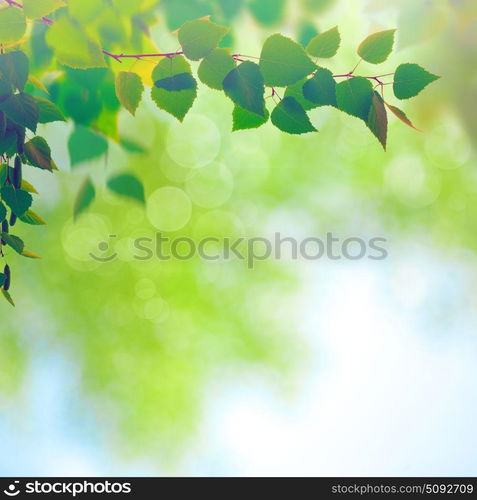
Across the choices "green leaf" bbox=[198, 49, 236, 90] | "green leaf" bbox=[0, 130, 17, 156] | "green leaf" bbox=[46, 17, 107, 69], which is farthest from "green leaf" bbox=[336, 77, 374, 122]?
"green leaf" bbox=[0, 130, 17, 156]

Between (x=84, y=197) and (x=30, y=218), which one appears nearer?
(x=84, y=197)

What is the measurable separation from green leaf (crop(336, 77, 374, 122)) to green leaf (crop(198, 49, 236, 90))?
0.35ft

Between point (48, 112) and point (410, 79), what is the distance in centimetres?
34

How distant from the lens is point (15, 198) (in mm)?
557

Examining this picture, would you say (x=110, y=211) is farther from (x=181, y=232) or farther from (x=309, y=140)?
(x=309, y=140)

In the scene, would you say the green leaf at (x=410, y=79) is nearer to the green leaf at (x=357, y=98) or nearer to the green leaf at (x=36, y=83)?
the green leaf at (x=357, y=98)

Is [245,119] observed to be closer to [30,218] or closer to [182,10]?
[182,10]

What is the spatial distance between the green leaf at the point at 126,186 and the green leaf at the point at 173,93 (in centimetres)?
8

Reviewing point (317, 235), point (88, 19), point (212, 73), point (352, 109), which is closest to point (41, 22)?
point (88, 19)

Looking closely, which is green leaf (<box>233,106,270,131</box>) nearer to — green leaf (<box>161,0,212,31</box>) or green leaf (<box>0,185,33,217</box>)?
green leaf (<box>161,0,212,31</box>)

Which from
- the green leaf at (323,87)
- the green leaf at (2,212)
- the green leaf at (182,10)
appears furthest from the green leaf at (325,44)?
the green leaf at (2,212)

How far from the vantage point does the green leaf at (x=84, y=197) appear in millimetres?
442

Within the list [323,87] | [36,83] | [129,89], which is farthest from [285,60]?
[36,83]

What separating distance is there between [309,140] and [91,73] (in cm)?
435
